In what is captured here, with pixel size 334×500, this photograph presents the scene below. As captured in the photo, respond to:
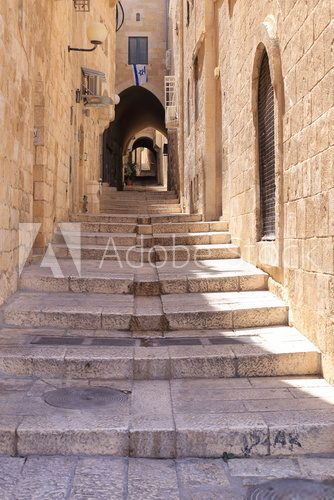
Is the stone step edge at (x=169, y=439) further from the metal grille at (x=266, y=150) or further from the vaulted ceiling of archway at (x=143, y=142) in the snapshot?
the vaulted ceiling of archway at (x=143, y=142)

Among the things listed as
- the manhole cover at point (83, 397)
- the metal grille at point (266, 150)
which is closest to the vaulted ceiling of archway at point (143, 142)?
the metal grille at point (266, 150)

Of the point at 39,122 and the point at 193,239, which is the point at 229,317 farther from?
the point at 39,122

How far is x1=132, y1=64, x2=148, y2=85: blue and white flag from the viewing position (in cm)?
2462

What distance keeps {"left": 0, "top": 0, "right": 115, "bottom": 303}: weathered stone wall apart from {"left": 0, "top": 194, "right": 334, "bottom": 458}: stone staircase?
849 millimetres

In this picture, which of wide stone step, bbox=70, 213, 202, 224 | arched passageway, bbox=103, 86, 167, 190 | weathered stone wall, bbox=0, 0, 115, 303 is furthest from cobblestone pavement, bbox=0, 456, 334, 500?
arched passageway, bbox=103, 86, 167, 190

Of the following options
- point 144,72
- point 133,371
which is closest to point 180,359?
point 133,371

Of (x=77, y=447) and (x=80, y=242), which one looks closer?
(x=77, y=447)

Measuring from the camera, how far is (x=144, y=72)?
81.3 ft

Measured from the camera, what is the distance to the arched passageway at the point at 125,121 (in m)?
24.4

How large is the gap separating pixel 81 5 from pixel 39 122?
14.1 feet

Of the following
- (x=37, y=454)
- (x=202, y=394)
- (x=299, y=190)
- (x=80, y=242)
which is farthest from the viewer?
(x=80, y=242)

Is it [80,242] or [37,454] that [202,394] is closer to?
[37,454]

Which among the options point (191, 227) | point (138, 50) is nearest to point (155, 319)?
point (191, 227)

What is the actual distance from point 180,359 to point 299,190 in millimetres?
1896
